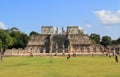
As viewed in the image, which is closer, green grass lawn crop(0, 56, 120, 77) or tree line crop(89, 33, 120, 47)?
green grass lawn crop(0, 56, 120, 77)

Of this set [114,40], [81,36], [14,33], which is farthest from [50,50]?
[114,40]

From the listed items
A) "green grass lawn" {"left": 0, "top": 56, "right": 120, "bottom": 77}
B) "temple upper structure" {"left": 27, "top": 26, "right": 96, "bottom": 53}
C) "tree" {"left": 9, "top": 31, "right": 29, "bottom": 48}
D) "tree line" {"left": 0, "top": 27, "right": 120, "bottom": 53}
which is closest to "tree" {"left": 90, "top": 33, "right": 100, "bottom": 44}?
"tree line" {"left": 0, "top": 27, "right": 120, "bottom": 53}

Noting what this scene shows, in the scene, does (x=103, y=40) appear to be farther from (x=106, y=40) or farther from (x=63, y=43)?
(x=63, y=43)

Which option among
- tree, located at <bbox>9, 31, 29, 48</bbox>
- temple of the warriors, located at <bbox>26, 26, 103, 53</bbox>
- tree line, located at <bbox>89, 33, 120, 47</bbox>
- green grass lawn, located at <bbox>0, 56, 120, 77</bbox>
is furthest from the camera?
tree line, located at <bbox>89, 33, 120, 47</bbox>

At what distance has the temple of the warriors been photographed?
10631 centimetres

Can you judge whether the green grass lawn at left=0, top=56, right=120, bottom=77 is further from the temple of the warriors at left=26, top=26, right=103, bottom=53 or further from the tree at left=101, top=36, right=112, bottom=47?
the tree at left=101, top=36, right=112, bottom=47

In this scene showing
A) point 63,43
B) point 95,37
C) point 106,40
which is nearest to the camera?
point 63,43

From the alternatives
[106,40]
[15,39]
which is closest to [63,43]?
[15,39]

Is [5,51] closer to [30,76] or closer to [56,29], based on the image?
[56,29]

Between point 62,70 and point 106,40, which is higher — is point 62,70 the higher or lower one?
the lower one

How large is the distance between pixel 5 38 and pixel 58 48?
1585 centimetres

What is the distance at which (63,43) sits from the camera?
109 meters

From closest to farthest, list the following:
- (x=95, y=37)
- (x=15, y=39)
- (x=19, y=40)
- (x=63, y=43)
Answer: (x=63, y=43) < (x=15, y=39) < (x=19, y=40) < (x=95, y=37)

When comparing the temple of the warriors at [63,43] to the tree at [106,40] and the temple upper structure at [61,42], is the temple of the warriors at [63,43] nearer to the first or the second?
the temple upper structure at [61,42]
